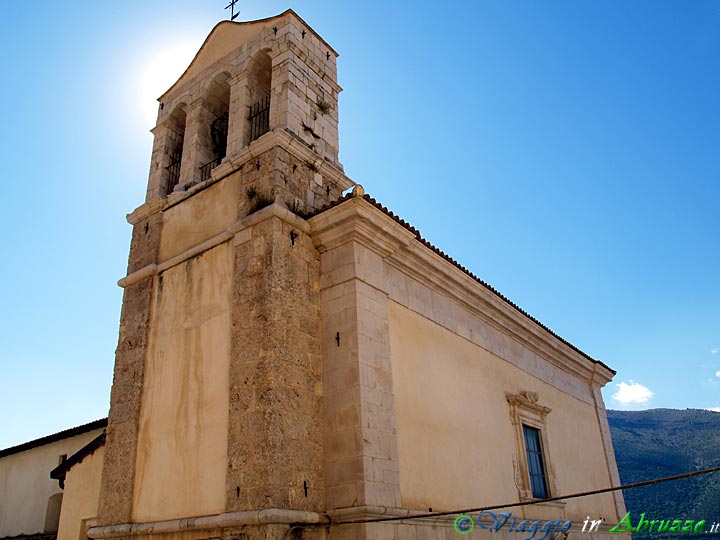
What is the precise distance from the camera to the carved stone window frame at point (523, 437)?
954 cm

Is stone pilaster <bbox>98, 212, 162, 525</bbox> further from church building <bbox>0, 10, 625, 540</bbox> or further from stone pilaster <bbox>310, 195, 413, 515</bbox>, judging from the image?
stone pilaster <bbox>310, 195, 413, 515</bbox>

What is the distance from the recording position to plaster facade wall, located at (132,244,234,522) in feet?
22.4

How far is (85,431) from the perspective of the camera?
1317 centimetres

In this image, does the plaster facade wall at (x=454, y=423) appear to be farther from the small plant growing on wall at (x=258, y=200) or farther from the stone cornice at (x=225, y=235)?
the small plant growing on wall at (x=258, y=200)

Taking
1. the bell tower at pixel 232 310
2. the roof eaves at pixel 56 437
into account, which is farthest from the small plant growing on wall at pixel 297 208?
the roof eaves at pixel 56 437

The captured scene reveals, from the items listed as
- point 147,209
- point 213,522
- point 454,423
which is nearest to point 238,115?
point 147,209

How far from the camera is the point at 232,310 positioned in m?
7.24

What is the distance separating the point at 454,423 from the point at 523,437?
2275 millimetres

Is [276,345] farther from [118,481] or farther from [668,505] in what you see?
[668,505]

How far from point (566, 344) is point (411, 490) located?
7161 millimetres

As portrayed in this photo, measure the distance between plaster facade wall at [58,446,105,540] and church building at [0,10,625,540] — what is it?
1.2 inches

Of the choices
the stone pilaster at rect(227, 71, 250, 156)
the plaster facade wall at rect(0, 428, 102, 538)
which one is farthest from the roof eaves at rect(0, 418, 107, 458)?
the stone pilaster at rect(227, 71, 250, 156)

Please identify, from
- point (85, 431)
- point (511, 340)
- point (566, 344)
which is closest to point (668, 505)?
point (566, 344)

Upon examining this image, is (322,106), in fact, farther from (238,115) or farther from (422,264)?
(422,264)
